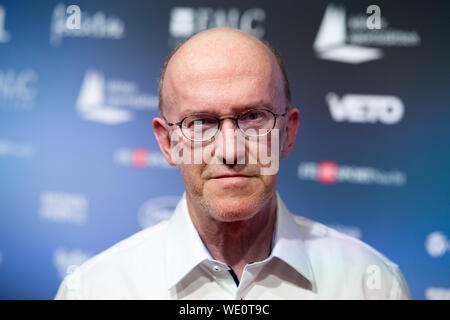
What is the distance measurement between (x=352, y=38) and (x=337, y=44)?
7cm

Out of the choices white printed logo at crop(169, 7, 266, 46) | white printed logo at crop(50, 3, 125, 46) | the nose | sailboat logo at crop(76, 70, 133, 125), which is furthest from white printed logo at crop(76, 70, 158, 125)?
the nose

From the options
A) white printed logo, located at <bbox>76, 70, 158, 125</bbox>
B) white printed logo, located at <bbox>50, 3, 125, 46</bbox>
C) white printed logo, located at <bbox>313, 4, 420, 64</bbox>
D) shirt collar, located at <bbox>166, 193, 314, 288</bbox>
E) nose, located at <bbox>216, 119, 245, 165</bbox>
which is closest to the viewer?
nose, located at <bbox>216, 119, 245, 165</bbox>

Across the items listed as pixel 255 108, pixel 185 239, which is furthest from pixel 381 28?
pixel 185 239

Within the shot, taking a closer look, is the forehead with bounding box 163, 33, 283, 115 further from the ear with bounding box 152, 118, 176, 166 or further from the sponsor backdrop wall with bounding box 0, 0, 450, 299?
the sponsor backdrop wall with bounding box 0, 0, 450, 299

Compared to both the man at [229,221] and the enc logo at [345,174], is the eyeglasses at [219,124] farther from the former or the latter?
the enc logo at [345,174]

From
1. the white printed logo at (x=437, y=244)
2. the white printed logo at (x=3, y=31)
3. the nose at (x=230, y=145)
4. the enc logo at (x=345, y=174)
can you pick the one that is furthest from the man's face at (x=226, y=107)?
the white printed logo at (x=3, y=31)

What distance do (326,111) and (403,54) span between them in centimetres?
41

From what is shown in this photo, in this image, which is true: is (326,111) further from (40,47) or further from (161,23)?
(40,47)

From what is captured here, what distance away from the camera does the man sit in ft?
3.32

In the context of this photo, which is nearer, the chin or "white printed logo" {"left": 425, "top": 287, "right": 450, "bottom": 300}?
the chin

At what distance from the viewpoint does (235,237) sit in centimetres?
115

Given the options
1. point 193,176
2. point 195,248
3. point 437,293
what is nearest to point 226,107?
point 193,176

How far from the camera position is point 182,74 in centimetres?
105

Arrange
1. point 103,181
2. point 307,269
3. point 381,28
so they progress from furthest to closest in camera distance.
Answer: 1. point 103,181
2. point 381,28
3. point 307,269
